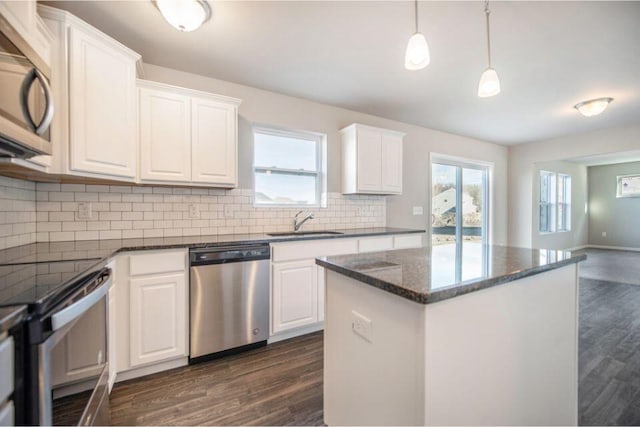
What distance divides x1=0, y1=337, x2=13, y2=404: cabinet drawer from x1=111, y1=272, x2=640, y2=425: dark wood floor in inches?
43.3

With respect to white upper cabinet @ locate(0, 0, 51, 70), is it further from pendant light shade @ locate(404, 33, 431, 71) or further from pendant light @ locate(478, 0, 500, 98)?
pendant light @ locate(478, 0, 500, 98)

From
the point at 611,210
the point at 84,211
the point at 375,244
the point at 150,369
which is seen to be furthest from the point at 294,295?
the point at 611,210

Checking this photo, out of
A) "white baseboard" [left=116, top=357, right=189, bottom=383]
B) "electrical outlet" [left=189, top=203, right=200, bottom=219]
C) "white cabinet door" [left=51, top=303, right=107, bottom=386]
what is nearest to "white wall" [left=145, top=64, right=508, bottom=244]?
"electrical outlet" [left=189, top=203, right=200, bottom=219]

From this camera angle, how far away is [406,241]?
10.7 feet

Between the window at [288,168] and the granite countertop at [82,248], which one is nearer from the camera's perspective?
the granite countertop at [82,248]

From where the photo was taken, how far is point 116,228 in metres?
2.25

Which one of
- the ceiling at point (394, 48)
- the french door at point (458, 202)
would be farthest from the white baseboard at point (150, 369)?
the french door at point (458, 202)

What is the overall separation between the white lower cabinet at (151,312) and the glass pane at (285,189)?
47.0 inches

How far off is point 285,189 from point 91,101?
72.8 inches

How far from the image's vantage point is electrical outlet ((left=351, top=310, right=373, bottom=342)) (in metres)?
1.11

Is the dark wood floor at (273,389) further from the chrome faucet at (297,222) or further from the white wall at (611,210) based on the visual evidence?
the white wall at (611,210)

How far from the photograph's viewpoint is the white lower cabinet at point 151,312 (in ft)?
6.13

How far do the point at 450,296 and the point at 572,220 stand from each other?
941 centimetres

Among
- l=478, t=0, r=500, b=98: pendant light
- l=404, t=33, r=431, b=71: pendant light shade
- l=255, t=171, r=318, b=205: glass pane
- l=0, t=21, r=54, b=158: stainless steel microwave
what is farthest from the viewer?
l=255, t=171, r=318, b=205: glass pane
